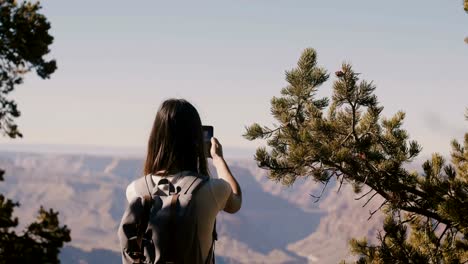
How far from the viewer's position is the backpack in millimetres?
3719

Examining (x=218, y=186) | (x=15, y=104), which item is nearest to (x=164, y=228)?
(x=218, y=186)

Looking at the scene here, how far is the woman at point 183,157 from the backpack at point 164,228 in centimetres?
7

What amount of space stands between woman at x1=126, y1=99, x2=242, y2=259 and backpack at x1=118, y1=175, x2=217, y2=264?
70mm

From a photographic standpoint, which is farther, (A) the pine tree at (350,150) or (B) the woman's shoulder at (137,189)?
(A) the pine tree at (350,150)

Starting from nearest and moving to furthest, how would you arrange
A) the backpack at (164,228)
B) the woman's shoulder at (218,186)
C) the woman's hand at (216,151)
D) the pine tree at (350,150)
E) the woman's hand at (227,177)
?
the backpack at (164,228) < the woman's shoulder at (218,186) < the woman's hand at (227,177) < the woman's hand at (216,151) < the pine tree at (350,150)

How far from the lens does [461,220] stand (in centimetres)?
845

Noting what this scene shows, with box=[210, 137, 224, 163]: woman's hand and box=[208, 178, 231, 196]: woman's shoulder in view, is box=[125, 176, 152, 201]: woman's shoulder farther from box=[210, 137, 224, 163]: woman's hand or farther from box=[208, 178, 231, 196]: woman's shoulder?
box=[210, 137, 224, 163]: woman's hand

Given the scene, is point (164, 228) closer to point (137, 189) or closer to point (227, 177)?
point (137, 189)

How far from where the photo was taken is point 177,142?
3.92 m

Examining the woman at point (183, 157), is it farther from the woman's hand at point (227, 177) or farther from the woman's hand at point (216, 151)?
the woman's hand at point (216, 151)

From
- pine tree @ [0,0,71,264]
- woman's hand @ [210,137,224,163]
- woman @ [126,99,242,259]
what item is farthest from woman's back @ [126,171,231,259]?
pine tree @ [0,0,71,264]

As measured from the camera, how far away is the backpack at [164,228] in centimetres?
372

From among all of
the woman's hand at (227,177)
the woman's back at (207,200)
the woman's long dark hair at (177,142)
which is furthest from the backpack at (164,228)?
the woman's hand at (227,177)

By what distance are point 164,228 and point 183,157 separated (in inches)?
18.3
